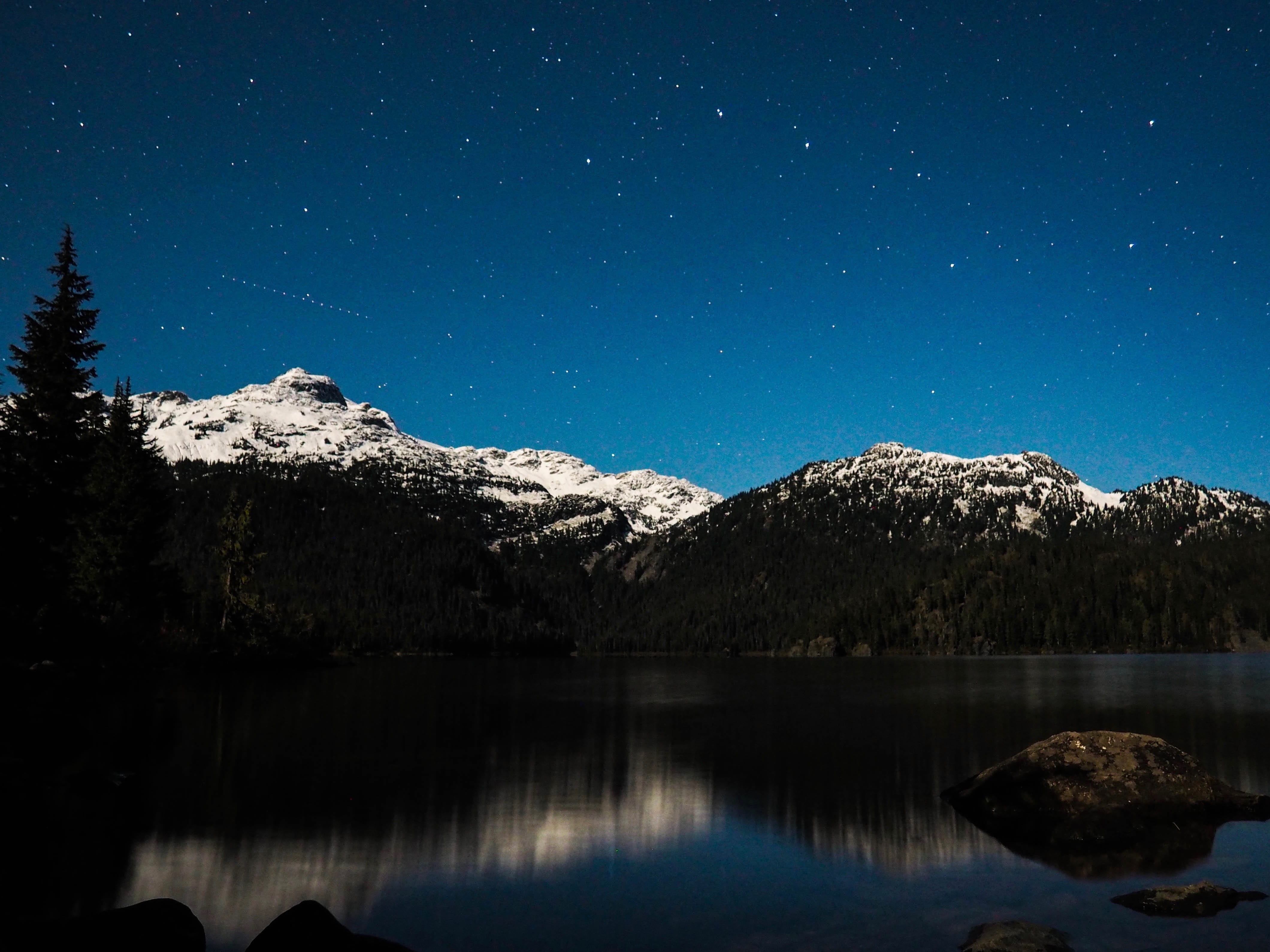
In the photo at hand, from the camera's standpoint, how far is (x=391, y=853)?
20734 mm

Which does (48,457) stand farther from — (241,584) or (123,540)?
(241,584)

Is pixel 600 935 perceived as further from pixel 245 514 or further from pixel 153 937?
pixel 245 514

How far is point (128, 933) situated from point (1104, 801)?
77.7ft

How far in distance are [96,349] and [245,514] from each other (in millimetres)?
57736

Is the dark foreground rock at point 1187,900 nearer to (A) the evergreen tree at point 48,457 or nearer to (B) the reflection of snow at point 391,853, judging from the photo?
(B) the reflection of snow at point 391,853

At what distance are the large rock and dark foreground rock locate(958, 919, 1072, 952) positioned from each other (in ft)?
25.5

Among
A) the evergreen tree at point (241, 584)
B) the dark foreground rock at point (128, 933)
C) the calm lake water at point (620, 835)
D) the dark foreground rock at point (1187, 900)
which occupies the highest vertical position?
the evergreen tree at point (241, 584)

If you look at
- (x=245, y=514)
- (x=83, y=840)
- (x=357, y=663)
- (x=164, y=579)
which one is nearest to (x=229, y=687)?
(x=164, y=579)

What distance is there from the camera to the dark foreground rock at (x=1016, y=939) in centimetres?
1354

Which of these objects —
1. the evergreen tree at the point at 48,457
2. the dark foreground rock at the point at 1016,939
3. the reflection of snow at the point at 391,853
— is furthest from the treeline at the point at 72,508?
the dark foreground rock at the point at 1016,939

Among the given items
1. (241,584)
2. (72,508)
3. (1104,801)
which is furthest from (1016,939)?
(241,584)

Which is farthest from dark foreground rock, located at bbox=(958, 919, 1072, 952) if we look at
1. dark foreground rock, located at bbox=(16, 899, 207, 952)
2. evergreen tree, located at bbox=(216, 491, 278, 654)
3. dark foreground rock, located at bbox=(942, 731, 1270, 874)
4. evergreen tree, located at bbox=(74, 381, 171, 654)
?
evergreen tree, located at bbox=(216, 491, 278, 654)

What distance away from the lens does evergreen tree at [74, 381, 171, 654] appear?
6812 centimetres

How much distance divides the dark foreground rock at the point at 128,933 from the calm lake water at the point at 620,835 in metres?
1.24
